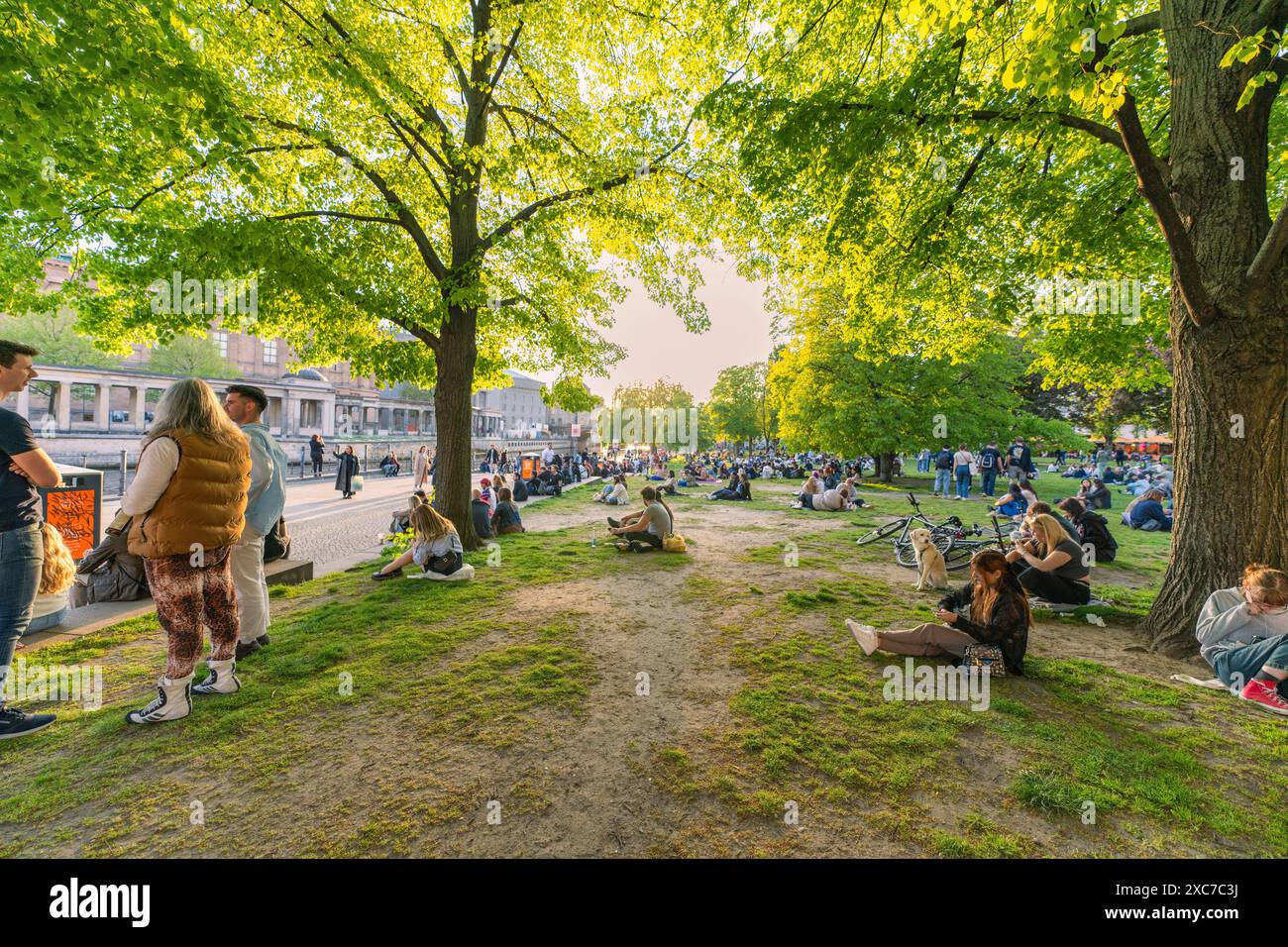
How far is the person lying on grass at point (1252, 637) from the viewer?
13.6 feet

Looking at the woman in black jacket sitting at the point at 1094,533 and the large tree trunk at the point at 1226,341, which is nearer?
the large tree trunk at the point at 1226,341

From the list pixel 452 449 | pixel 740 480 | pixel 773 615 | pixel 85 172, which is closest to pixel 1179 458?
pixel 773 615

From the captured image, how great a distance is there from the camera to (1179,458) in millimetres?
5406

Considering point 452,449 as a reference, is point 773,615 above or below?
below

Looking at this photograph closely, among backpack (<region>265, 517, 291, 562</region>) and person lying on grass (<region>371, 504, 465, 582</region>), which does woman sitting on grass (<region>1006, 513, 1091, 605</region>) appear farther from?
backpack (<region>265, 517, 291, 562</region>)

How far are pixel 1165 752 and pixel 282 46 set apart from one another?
12.2 meters

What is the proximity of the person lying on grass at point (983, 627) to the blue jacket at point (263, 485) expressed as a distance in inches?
239

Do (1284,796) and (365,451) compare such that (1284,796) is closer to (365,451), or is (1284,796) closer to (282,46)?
(282,46)

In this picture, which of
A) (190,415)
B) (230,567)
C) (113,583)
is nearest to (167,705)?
(230,567)

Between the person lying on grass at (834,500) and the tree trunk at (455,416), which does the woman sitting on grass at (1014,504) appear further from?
the tree trunk at (455,416)

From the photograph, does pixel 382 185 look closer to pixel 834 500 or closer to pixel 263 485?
pixel 263 485

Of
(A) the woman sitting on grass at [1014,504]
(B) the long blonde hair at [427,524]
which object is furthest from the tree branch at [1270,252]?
(B) the long blonde hair at [427,524]

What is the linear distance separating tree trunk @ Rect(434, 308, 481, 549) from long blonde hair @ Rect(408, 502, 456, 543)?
1.63 m

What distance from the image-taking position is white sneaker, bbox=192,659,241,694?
4059 mm
